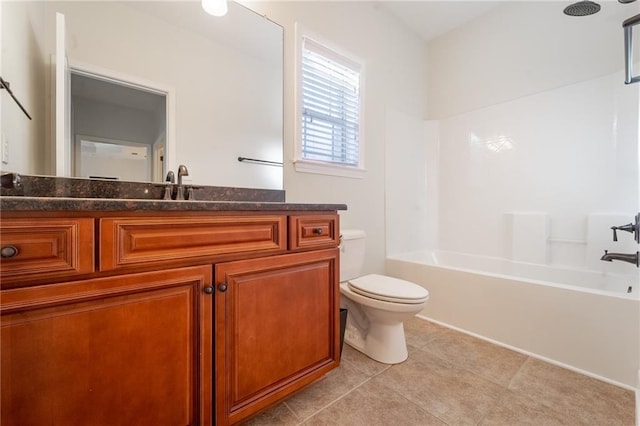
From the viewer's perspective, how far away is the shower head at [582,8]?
1.90 metres

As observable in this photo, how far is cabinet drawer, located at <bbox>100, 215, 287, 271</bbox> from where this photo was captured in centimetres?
70

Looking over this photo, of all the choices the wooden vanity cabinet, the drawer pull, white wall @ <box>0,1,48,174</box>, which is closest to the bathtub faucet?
the wooden vanity cabinet

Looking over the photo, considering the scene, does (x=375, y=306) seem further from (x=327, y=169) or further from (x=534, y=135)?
(x=534, y=135)

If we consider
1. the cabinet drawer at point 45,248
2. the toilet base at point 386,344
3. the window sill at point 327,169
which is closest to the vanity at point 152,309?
the cabinet drawer at point 45,248

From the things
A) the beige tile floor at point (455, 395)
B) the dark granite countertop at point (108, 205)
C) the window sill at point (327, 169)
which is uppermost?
the window sill at point (327, 169)

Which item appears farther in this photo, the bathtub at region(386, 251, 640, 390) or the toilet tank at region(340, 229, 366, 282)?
the toilet tank at region(340, 229, 366, 282)

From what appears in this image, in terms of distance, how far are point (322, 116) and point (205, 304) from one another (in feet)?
5.12

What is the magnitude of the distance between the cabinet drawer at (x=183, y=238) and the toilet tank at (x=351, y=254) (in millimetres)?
823

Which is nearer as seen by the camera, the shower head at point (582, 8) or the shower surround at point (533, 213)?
the shower surround at point (533, 213)

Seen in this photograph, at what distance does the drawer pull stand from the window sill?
1361mm

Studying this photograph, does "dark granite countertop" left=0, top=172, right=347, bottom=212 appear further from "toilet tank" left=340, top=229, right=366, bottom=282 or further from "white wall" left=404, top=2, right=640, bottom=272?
"white wall" left=404, top=2, right=640, bottom=272

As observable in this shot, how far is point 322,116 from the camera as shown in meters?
1.99

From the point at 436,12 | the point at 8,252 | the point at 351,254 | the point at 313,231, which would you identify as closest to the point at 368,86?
the point at 436,12

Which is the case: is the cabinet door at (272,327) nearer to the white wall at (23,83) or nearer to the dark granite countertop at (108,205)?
the dark granite countertop at (108,205)
